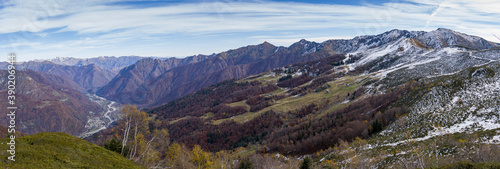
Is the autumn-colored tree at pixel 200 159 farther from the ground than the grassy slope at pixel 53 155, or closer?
closer

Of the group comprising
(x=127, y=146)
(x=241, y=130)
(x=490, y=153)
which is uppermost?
(x=490, y=153)

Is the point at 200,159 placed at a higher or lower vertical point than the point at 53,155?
lower

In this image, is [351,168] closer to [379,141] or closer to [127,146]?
[379,141]

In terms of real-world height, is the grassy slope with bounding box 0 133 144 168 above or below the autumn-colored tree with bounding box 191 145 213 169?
above

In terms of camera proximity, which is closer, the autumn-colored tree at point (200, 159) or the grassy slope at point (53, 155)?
the grassy slope at point (53, 155)

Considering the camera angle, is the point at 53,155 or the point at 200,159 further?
the point at 200,159

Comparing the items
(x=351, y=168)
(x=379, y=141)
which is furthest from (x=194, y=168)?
(x=379, y=141)

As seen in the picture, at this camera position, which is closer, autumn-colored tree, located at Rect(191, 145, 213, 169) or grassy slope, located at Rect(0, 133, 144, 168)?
grassy slope, located at Rect(0, 133, 144, 168)

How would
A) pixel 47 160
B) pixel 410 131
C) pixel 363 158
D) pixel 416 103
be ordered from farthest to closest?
1. pixel 416 103
2. pixel 410 131
3. pixel 363 158
4. pixel 47 160
